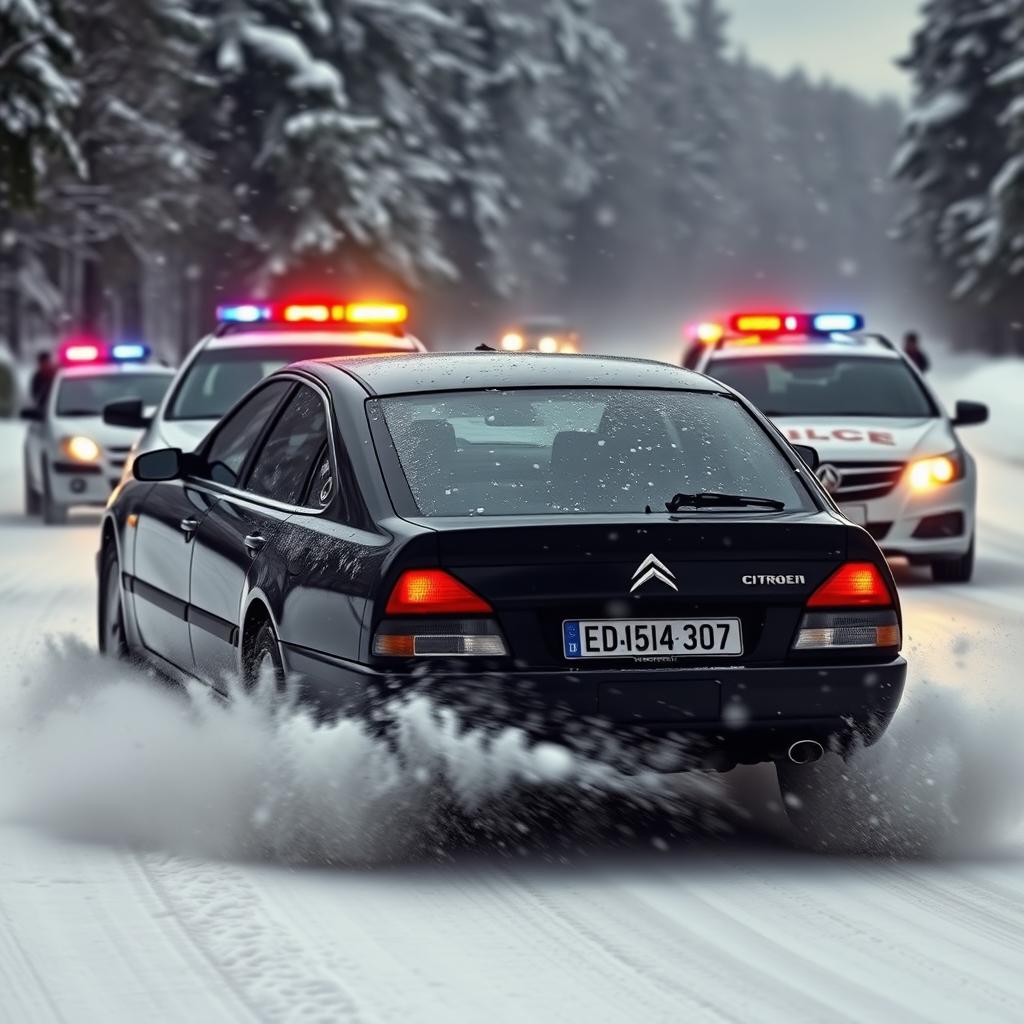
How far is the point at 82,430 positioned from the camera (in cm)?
2031

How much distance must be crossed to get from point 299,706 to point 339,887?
586 mm

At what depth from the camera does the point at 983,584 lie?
14750mm

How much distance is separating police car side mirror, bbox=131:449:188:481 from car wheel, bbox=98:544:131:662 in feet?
2.98

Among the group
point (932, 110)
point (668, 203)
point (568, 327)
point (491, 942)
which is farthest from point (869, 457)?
point (668, 203)

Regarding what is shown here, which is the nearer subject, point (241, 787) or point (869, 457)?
point (241, 787)

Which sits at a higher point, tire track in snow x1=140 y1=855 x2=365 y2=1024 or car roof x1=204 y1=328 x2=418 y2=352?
car roof x1=204 y1=328 x2=418 y2=352

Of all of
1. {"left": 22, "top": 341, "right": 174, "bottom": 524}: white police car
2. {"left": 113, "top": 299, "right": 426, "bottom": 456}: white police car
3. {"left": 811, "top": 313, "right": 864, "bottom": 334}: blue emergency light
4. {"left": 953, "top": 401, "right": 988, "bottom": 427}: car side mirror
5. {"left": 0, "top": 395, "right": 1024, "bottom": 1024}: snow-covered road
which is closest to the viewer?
{"left": 0, "top": 395, "right": 1024, "bottom": 1024}: snow-covered road

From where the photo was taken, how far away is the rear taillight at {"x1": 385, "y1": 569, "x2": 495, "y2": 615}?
618 cm

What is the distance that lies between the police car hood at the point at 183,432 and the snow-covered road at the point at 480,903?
570 centimetres

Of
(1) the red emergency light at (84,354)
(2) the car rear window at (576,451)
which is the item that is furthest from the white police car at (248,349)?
(2) the car rear window at (576,451)

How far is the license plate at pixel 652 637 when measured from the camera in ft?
20.5

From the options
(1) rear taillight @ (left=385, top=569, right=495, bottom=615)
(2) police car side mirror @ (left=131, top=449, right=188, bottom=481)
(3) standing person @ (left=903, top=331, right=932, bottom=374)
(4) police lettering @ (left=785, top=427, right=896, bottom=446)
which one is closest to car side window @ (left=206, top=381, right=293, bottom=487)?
(2) police car side mirror @ (left=131, top=449, right=188, bottom=481)

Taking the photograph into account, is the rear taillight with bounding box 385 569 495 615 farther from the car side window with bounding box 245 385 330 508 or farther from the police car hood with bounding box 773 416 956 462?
the police car hood with bounding box 773 416 956 462

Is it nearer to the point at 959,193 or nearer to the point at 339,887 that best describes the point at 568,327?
the point at 959,193
